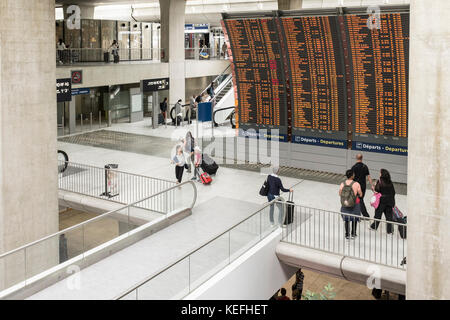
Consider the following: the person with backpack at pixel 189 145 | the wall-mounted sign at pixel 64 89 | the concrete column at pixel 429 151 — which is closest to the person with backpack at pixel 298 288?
the person with backpack at pixel 189 145

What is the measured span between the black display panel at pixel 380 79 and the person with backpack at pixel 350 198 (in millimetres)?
4452

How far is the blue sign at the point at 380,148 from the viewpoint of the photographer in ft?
48.1

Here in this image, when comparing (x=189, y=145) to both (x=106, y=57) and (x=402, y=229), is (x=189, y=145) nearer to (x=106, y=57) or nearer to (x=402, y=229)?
(x=402, y=229)

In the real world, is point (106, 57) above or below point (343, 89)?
above

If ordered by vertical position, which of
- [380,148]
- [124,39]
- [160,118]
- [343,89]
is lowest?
[380,148]

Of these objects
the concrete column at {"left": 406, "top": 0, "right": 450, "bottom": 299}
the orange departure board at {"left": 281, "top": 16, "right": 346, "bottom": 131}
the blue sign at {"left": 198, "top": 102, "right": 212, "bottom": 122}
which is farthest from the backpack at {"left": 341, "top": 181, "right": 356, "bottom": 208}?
the blue sign at {"left": 198, "top": 102, "right": 212, "bottom": 122}

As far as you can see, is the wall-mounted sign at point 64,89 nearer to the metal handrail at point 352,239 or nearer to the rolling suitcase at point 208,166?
the rolling suitcase at point 208,166

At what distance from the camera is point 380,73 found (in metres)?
14.1

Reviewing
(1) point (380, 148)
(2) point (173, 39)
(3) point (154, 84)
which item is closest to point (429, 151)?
(1) point (380, 148)

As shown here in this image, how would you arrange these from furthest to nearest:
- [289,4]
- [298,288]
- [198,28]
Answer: [198,28] < [289,4] < [298,288]

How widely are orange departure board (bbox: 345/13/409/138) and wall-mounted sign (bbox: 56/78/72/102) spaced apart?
11.9m

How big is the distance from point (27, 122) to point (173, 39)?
17805 millimetres
